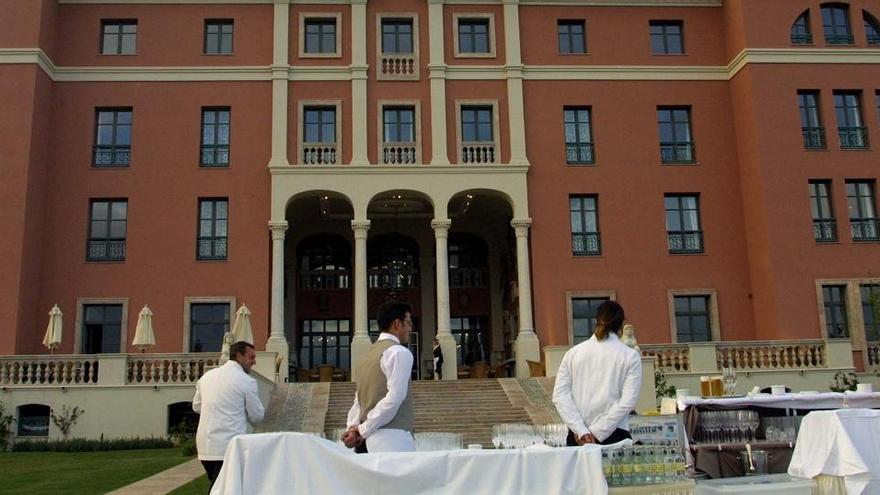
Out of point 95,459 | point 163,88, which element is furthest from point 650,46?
point 95,459

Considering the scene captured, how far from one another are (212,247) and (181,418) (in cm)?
549

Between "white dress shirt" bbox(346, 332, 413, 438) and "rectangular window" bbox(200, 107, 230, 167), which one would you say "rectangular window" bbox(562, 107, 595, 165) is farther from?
"white dress shirt" bbox(346, 332, 413, 438)

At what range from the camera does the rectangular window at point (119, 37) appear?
25469mm

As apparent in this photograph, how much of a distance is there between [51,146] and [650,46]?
748 inches

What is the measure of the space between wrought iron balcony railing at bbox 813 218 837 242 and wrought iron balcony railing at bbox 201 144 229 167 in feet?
58.9

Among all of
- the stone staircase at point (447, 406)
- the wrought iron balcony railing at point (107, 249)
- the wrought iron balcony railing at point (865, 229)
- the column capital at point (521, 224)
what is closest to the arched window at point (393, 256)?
the column capital at point (521, 224)

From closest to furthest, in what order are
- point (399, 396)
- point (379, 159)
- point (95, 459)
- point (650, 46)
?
point (399, 396)
point (95, 459)
point (379, 159)
point (650, 46)

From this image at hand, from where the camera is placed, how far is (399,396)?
18.7 feet

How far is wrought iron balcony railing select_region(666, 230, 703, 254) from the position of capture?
2564 cm

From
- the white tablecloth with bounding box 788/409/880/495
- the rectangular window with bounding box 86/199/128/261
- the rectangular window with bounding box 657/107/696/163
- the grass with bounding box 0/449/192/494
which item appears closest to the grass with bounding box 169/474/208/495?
the grass with bounding box 0/449/192/494

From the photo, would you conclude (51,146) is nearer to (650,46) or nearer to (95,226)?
(95,226)

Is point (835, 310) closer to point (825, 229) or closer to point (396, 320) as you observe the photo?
point (825, 229)

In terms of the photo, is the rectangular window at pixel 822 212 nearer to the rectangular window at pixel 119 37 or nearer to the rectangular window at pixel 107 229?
the rectangular window at pixel 107 229

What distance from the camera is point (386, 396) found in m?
5.74
